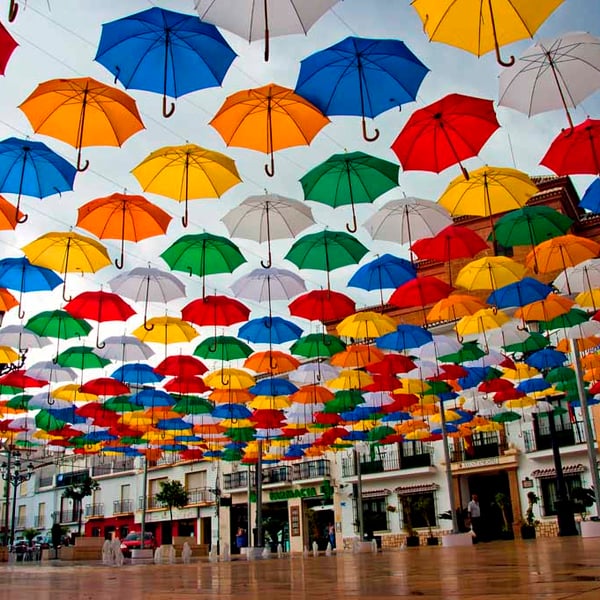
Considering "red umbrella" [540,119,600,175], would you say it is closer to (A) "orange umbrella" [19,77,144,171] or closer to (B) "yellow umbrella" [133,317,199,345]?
(A) "orange umbrella" [19,77,144,171]

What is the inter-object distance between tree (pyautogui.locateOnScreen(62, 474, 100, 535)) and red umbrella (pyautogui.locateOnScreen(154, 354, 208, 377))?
2435cm

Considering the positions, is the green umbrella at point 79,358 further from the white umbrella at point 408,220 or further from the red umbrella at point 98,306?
the white umbrella at point 408,220

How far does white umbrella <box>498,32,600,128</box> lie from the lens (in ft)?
32.3

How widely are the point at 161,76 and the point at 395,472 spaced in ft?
103

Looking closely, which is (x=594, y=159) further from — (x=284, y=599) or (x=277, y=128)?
(x=284, y=599)

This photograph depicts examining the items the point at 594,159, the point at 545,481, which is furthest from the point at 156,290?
the point at 545,481

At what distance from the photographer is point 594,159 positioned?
37.0 ft

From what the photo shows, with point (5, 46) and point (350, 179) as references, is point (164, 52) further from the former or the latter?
point (350, 179)

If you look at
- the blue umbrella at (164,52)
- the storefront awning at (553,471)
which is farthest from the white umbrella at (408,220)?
the storefront awning at (553,471)

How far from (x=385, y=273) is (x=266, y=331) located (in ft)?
12.9

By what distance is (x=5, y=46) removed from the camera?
787 centimetres

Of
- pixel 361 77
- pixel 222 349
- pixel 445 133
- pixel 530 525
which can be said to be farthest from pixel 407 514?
pixel 361 77

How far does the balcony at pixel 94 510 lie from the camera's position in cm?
5612

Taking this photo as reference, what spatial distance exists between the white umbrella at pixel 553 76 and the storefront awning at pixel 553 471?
970 inches
